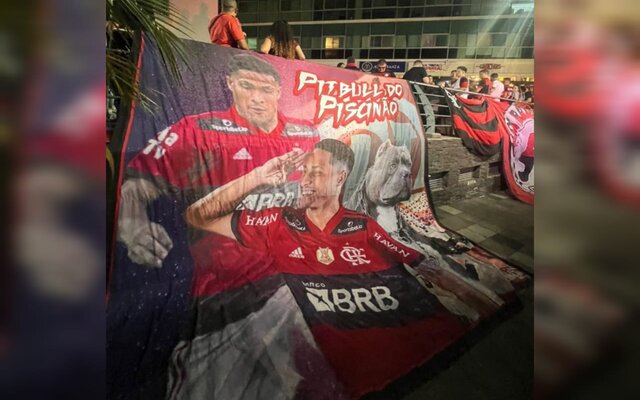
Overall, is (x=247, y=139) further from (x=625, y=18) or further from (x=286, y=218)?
(x=625, y=18)

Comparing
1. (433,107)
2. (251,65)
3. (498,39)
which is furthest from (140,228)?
(498,39)

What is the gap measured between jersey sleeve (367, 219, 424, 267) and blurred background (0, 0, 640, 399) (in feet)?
12.8

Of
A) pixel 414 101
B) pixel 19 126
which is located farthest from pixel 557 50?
pixel 414 101

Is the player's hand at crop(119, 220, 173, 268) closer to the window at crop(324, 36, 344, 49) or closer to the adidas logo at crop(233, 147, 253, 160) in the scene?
the adidas logo at crop(233, 147, 253, 160)

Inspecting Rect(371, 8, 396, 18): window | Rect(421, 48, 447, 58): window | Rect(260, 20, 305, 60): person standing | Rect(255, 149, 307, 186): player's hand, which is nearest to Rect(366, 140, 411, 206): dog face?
Rect(255, 149, 307, 186): player's hand

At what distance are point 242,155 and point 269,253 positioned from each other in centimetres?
104

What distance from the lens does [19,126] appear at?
0.64 metres

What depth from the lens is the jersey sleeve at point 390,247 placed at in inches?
179

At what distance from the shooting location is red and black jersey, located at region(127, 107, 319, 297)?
3469 mm

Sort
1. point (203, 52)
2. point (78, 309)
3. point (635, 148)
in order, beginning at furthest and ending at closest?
point (203, 52) < point (78, 309) < point (635, 148)

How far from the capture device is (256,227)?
4.14 meters

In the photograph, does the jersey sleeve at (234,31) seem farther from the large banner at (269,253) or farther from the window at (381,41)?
the window at (381,41)

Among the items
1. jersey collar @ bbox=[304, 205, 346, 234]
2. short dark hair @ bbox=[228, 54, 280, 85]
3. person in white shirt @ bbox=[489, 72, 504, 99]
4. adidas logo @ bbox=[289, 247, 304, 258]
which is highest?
person in white shirt @ bbox=[489, 72, 504, 99]

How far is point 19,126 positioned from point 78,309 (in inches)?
13.3
